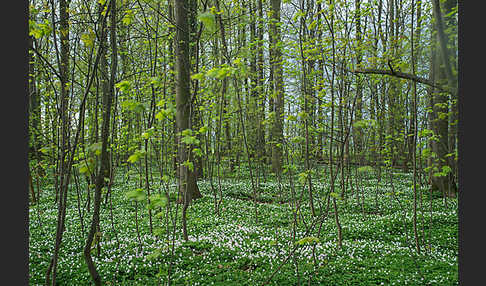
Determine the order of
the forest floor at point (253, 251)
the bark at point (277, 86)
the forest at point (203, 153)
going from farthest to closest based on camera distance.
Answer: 1. the bark at point (277, 86)
2. the forest floor at point (253, 251)
3. the forest at point (203, 153)

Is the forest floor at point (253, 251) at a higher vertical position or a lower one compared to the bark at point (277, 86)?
lower

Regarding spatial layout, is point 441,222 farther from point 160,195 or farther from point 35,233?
point 35,233

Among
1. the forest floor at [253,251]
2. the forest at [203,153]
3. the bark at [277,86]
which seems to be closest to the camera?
the forest at [203,153]

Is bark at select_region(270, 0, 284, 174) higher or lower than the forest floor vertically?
higher

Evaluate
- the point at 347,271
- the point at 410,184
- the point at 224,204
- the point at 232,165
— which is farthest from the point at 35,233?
the point at 410,184

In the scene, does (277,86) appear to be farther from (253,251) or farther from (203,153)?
(253,251)

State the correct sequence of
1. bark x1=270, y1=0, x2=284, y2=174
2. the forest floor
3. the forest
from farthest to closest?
bark x1=270, y1=0, x2=284, y2=174 → the forest floor → the forest

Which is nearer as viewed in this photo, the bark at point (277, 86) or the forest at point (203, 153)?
the forest at point (203, 153)

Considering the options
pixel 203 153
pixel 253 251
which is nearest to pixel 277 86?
pixel 203 153

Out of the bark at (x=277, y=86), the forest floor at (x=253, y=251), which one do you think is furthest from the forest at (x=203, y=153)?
the bark at (x=277, y=86)

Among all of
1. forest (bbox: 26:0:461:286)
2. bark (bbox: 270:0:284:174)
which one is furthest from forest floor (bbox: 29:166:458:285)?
bark (bbox: 270:0:284:174)

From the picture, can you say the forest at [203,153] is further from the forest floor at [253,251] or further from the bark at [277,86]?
the bark at [277,86]

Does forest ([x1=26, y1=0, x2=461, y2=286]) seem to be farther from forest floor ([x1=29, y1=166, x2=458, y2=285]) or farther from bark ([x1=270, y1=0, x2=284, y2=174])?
bark ([x1=270, y1=0, x2=284, y2=174])

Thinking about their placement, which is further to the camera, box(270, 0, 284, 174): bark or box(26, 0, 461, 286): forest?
box(270, 0, 284, 174): bark
